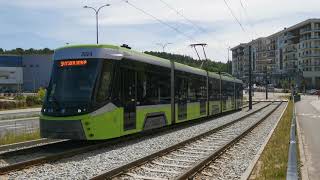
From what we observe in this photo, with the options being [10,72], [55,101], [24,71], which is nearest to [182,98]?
[55,101]

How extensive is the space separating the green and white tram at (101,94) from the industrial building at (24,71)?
407 ft

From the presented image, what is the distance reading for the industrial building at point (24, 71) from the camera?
462 ft

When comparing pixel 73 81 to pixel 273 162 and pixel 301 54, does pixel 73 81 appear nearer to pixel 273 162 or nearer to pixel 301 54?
pixel 273 162

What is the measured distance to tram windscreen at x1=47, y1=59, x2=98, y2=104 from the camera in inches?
599

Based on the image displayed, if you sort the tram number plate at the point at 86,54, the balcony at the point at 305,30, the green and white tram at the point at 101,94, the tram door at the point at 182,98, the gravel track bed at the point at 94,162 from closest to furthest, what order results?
the gravel track bed at the point at 94,162 < the green and white tram at the point at 101,94 < the tram number plate at the point at 86,54 < the tram door at the point at 182,98 < the balcony at the point at 305,30

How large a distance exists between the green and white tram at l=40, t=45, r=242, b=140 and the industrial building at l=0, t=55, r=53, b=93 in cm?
12416

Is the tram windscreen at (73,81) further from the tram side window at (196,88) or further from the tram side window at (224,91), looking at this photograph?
the tram side window at (224,91)

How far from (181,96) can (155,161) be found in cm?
1132

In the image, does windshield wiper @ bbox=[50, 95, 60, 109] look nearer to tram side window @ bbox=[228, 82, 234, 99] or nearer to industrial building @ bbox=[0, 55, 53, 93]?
tram side window @ bbox=[228, 82, 234, 99]

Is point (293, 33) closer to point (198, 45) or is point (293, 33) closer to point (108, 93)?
point (198, 45)

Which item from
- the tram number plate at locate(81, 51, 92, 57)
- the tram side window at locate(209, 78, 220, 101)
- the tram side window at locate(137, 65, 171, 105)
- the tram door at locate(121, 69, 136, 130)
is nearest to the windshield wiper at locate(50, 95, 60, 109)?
the tram number plate at locate(81, 51, 92, 57)

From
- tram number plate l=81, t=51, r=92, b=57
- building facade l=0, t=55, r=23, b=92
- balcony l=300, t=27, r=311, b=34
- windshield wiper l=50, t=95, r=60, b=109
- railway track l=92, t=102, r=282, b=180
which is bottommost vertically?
railway track l=92, t=102, r=282, b=180

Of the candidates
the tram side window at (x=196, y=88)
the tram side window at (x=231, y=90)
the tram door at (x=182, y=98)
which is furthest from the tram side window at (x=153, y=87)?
the tram side window at (x=231, y=90)

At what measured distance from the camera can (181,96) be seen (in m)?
23.9
